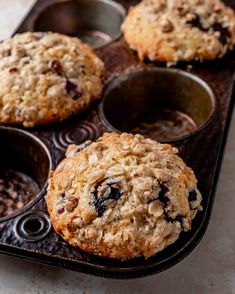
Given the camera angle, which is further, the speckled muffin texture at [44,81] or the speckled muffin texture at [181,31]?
the speckled muffin texture at [181,31]

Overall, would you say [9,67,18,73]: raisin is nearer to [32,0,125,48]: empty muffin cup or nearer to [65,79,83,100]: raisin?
[65,79,83,100]: raisin

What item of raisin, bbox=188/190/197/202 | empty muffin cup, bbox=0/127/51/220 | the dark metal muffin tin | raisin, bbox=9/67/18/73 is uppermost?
raisin, bbox=9/67/18/73

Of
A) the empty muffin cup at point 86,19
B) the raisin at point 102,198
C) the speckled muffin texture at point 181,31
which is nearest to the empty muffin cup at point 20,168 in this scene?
the raisin at point 102,198

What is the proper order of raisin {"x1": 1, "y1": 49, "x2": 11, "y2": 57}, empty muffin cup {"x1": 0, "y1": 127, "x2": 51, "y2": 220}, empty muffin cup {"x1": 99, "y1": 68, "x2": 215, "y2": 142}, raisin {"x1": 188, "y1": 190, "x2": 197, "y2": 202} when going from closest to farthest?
raisin {"x1": 188, "y1": 190, "x2": 197, "y2": 202}
empty muffin cup {"x1": 0, "y1": 127, "x2": 51, "y2": 220}
raisin {"x1": 1, "y1": 49, "x2": 11, "y2": 57}
empty muffin cup {"x1": 99, "y1": 68, "x2": 215, "y2": 142}

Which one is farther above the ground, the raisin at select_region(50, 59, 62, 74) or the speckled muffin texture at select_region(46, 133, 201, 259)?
the raisin at select_region(50, 59, 62, 74)

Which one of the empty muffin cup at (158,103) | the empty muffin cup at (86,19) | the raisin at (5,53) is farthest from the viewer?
the empty muffin cup at (86,19)

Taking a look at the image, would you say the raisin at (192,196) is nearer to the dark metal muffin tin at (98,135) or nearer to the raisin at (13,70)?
the dark metal muffin tin at (98,135)

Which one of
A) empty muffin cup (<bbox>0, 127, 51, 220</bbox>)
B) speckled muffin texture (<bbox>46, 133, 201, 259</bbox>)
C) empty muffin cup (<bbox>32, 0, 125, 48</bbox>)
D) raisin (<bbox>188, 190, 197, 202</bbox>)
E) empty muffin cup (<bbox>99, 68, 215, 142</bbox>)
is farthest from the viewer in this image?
empty muffin cup (<bbox>32, 0, 125, 48</bbox>)

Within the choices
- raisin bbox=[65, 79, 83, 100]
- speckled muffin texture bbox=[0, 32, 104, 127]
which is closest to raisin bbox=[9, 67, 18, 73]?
speckled muffin texture bbox=[0, 32, 104, 127]
